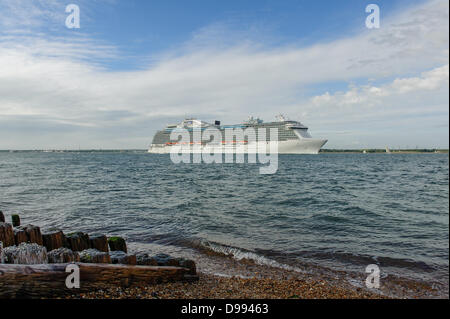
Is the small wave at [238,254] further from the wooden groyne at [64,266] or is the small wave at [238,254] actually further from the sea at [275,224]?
the wooden groyne at [64,266]

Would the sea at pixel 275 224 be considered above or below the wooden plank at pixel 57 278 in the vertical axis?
below

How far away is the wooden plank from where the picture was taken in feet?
9.00

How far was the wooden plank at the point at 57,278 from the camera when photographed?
2.74 m

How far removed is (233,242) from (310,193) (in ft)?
32.1

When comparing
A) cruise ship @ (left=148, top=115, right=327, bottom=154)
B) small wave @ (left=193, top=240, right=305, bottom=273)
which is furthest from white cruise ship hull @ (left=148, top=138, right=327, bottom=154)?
small wave @ (left=193, top=240, right=305, bottom=273)
